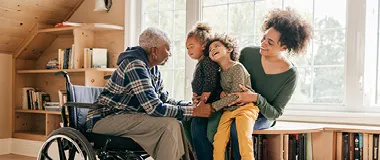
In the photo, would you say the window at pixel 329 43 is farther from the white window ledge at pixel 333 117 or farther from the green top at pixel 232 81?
the green top at pixel 232 81

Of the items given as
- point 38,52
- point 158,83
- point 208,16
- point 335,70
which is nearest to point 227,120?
point 158,83

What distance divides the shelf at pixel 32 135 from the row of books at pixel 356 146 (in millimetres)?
2953

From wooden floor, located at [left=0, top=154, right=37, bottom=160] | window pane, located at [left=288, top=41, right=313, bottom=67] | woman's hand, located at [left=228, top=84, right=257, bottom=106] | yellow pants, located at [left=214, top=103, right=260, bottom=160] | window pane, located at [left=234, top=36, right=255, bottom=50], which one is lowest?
wooden floor, located at [left=0, top=154, right=37, bottom=160]

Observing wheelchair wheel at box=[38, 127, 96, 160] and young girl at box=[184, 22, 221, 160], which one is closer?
wheelchair wheel at box=[38, 127, 96, 160]

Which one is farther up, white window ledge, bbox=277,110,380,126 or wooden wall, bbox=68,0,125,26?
wooden wall, bbox=68,0,125,26

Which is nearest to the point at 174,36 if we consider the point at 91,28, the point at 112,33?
the point at 112,33

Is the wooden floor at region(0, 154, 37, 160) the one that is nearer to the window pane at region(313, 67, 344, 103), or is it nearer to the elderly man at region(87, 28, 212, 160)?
the elderly man at region(87, 28, 212, 160)

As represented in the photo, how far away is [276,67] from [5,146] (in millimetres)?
3284

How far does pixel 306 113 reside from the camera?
3.30 metres

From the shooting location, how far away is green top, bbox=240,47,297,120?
2723 millimetres

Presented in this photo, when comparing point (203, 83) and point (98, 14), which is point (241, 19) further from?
point (98, 14)

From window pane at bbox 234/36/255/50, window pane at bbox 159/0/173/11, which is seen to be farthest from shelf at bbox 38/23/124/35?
window pane at bbox 234/36/255/50

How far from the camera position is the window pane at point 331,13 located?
10.8 ft

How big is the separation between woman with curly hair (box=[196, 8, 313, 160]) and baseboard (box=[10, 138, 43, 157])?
8.89 ft
